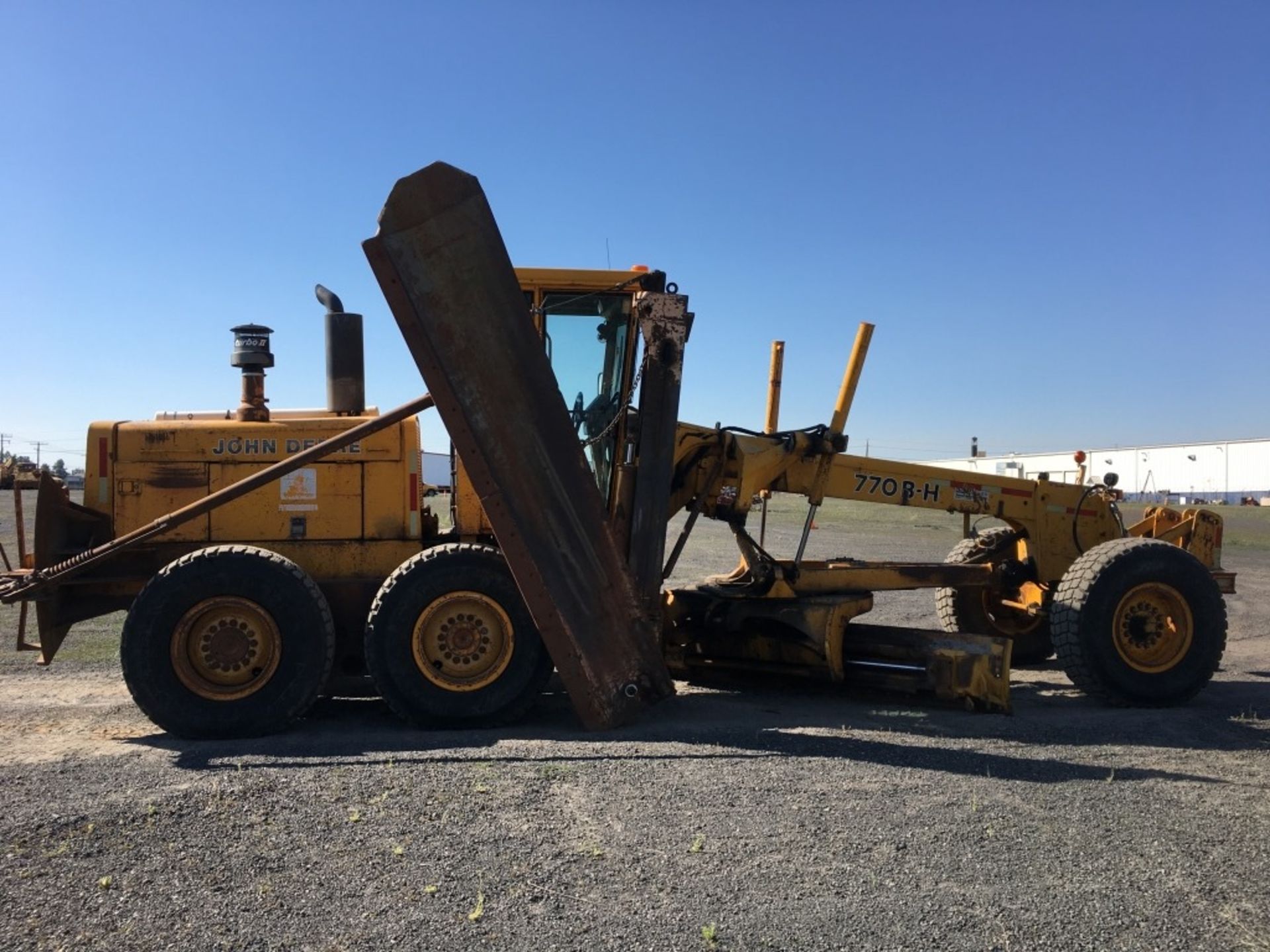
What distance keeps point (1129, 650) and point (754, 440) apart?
3.20 m

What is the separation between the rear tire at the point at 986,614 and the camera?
9.28m

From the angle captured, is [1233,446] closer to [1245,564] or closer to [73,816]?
[1245,564]

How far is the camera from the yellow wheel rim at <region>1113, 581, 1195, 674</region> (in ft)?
25.3

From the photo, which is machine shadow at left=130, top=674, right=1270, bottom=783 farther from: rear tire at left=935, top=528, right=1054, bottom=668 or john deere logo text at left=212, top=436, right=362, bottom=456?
john deere logo text at left=212, top=436, right=362, bottom=456

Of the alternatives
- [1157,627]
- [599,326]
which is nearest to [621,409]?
[599,326]

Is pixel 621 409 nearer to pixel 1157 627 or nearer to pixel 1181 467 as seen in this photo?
pixel 1157 627

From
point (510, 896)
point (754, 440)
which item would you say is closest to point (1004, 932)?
point (510, 896)

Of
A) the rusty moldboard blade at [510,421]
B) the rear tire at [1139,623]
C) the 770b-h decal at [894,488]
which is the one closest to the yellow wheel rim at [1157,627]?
the rear tire at [1139,623]

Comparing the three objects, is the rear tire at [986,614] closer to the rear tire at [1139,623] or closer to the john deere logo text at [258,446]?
the rear tire at [1139,623]

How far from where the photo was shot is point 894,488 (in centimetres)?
844

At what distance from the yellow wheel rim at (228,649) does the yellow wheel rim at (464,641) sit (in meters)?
0.93

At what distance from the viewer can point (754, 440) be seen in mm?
7793

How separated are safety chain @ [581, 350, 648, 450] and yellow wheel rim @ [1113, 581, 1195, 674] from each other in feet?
13.3

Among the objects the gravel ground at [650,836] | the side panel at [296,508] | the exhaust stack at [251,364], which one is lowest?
the gravel ground at [650,836]
